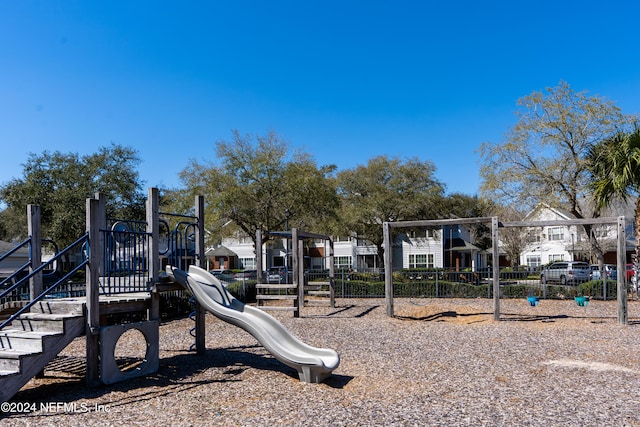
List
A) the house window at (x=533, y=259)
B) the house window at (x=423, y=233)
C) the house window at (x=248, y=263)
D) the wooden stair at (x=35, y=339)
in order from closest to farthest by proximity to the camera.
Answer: the wooden stair at (x=35, y=339), the house window at (x=423, y=233), the house window at (x=533, y=259), the house window at (x=248, y=263)

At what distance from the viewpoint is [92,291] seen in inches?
280

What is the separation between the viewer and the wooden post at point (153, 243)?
8172 mm

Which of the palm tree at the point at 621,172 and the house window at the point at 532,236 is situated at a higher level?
the palm tree at the point at 621,172

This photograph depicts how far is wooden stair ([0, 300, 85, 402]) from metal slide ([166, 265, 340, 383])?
173 cm

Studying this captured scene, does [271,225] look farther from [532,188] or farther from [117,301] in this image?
[117,301]

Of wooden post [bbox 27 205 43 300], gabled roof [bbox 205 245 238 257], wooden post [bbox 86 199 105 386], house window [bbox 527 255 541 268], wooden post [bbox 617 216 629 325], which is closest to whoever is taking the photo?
wooden post [bbox 86 199 105 386]

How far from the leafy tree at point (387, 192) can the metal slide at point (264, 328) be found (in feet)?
Answer: 107

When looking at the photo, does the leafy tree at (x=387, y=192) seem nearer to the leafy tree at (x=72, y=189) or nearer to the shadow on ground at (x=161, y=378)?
the leafy tree at (x=72, y=189)

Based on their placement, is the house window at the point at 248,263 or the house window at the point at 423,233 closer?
the house window at the point at 423,233

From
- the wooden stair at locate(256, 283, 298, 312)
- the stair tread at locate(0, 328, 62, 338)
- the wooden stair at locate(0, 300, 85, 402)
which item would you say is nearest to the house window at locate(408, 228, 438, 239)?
the wooden stair at locate(256, 283, 298, 312)

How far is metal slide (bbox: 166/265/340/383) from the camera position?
7191 millimetres

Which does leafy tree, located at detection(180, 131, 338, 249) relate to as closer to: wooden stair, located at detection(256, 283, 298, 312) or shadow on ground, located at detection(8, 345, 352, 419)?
wooden stair, located at detection(256, 283, 298, 312)

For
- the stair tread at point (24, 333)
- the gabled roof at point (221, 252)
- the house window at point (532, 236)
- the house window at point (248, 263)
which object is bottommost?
the house window at point (248, 263)

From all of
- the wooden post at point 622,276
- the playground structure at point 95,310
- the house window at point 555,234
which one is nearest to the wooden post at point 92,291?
the playground structure at point 95,310
